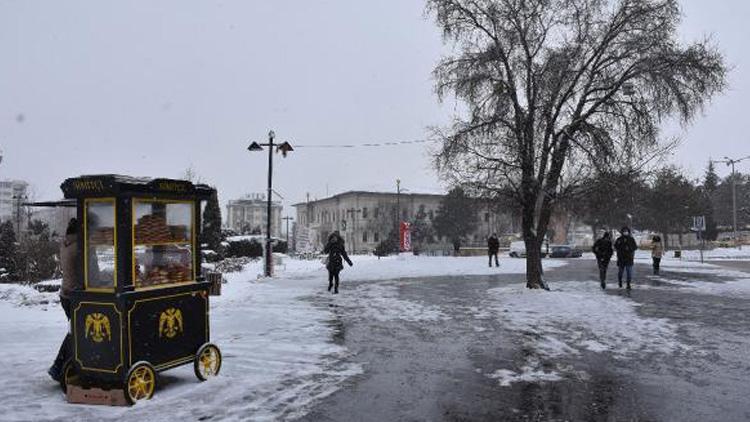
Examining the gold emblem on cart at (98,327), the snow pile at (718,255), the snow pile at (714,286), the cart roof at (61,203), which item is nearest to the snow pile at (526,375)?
the gold emblem on cart at (98,327)

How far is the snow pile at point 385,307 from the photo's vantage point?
44.0 feet

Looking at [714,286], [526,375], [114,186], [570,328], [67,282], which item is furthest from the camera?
[714,286]

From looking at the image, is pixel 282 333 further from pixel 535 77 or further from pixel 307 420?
pixel 535 77

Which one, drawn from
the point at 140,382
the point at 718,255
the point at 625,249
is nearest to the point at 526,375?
the point at 140,382

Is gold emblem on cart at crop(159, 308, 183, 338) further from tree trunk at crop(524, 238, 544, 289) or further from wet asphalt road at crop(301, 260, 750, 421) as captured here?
tree trunk at crop(524, 238, 544, 289)

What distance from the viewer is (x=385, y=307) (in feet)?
49.6

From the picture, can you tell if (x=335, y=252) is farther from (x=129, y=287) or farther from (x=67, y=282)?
(x=129, y=287)

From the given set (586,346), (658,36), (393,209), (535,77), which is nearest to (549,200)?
(535,77)

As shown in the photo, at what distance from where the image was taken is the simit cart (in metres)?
6.62

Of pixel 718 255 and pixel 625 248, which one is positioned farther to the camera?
pixel 718 255

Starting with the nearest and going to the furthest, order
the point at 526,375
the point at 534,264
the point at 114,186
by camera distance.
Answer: the point at 114,186 < the point at 526,375 < the point at 534,264

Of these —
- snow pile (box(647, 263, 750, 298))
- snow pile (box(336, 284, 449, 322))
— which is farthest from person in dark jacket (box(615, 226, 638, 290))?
snow pile (box(336, 284, 449, 322))

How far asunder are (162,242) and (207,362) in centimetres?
152

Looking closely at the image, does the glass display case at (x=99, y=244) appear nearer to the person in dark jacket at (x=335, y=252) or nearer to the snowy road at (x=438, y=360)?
the snowy road at (x=438, y=360)
